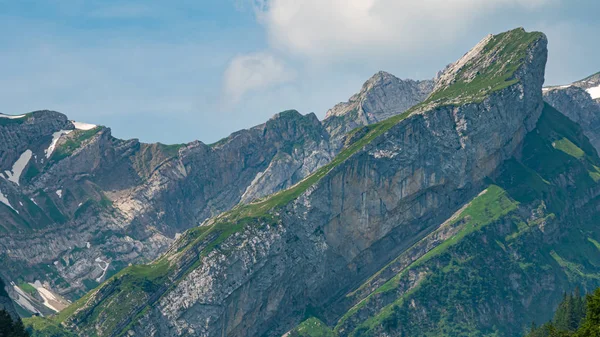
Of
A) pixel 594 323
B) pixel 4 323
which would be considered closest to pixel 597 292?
pixel 594 323

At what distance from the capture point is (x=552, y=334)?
162 meters

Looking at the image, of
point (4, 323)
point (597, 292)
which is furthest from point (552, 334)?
point (4, 323)

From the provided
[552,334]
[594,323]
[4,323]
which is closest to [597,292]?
[594,323]

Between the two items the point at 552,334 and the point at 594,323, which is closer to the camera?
the point at 594,323

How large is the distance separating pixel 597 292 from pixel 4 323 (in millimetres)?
116288

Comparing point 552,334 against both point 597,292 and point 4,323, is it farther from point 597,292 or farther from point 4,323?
point 4,323

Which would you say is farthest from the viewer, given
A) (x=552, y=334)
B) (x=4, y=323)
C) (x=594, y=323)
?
(x=4, y=323)

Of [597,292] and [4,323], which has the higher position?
[4,323]

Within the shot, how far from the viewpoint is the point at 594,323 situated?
146 m

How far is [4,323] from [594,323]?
11591 centimetres

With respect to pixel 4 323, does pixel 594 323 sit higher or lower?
lower

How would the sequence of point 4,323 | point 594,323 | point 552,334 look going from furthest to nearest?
1. point 4,323
2. point 552,334
3. point 594,323

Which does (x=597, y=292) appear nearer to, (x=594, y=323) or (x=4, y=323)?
(x=594, y=323)

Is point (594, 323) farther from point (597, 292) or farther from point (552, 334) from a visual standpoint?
point (552, 334)
